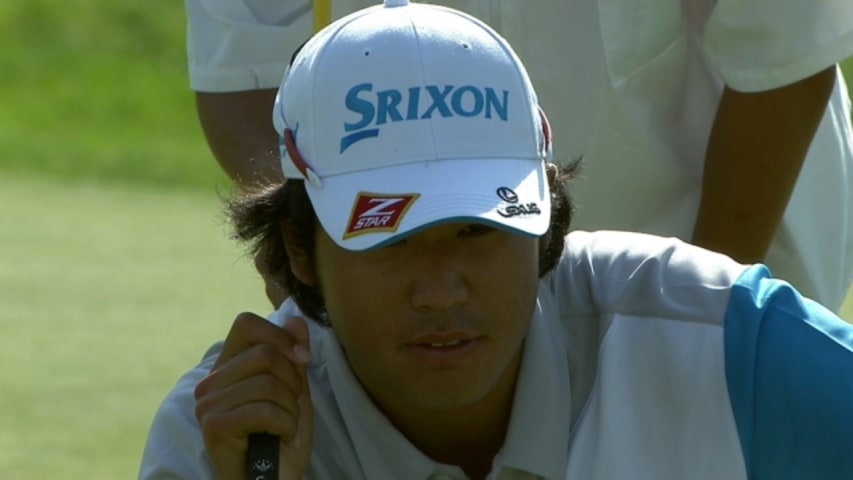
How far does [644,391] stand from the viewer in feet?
9.39

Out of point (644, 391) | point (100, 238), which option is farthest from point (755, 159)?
point (100, 238)

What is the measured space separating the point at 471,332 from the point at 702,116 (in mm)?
1218

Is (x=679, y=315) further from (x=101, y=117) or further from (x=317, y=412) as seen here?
(x=101, y=117)

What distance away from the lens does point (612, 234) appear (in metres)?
3.12

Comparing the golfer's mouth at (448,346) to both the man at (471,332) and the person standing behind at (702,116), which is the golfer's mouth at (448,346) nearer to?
the man at (471,332)

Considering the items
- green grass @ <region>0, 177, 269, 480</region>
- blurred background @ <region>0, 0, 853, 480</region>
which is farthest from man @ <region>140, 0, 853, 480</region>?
green grass @ <region>0, 177, 269, 480</region>

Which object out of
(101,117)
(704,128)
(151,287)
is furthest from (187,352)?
(101,117)

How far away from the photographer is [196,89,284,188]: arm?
12.8ft

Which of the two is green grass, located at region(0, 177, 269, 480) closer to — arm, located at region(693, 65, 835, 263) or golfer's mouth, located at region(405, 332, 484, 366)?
arm, located at region(693, 65, 835, 263)

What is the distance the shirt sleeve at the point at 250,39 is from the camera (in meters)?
3.95

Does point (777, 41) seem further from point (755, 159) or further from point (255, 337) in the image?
point (255, 337)

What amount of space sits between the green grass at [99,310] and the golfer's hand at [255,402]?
296 centimetres

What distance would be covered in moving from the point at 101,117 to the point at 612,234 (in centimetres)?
1057

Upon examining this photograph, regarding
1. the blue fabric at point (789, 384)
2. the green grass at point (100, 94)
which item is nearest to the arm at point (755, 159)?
the blue fabric at point (789, 384)
